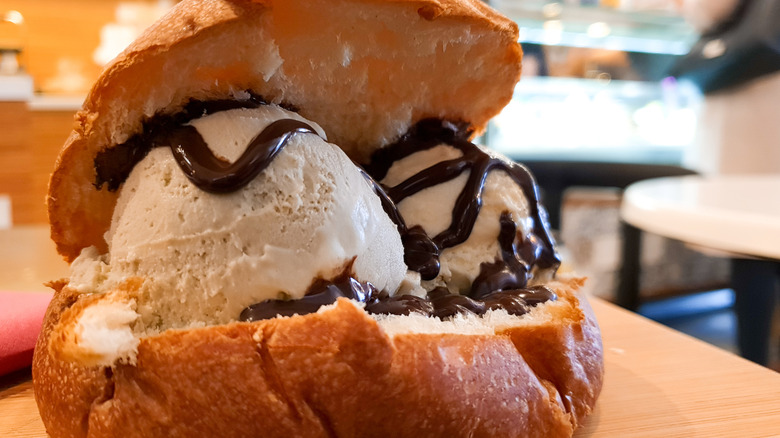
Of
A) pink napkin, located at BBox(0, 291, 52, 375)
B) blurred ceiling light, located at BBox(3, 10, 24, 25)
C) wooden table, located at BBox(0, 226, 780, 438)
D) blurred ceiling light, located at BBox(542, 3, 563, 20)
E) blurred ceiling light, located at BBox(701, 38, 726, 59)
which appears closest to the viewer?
wooden table, located at BBox(0, 226, 780, 438)

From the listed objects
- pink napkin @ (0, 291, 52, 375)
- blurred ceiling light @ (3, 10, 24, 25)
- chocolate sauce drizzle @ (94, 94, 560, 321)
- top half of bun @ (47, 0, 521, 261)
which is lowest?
pink napkin @ (0, 291, 52, 375)

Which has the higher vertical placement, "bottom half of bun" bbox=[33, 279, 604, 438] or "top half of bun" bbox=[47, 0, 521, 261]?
"top half of bun" bbox=[47, 0, 521, 261]

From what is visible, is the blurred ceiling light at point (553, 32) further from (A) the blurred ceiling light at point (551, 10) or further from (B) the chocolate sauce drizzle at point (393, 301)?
(B) the chocolate sauce drizzle at point (393, 301)

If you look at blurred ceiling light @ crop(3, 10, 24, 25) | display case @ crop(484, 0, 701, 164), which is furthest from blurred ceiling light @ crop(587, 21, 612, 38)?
blurred ceiling light @ crop(3, 10, 24, 25)

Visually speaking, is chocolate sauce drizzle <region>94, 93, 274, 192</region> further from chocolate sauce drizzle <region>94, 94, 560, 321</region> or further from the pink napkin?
the pink napkin

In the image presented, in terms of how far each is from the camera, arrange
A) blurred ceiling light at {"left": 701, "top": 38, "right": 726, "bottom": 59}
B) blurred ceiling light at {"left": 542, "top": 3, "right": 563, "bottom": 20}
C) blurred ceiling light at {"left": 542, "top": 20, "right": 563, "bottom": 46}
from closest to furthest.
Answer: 1. blurred ceiling light at {"left": 701, "top": 38, "right": 726, "bottom": 59}
2. blurred ceiling light at {"left": 542, "top": 3, "right": 563, "bottom": 20}
3. blurred ceiling light at {"left": 542, "top": 20, "right": 563, "bottom": 46}

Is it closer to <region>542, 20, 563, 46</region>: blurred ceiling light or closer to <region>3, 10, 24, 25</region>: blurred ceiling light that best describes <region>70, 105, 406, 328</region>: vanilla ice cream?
<region>542, 20, 563, 46</region>: blurred ceiling light

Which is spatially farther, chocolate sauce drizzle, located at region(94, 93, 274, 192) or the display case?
the display case

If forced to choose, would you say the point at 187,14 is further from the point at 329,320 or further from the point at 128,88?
the point at 329,320
